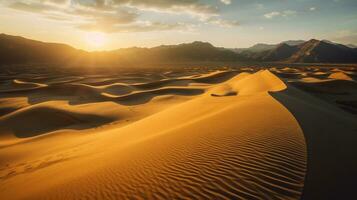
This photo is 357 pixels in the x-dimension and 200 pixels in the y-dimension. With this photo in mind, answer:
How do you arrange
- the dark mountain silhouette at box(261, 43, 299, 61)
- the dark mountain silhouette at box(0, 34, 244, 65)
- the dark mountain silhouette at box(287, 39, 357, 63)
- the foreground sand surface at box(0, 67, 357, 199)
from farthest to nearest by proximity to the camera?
the dark mountain silhouette at box(261, 43, 299, 61)
the dark mountain silhouette at box(287, 39, 357, 63)
the dark mountain silhouette at box(0, 34, 244, 65)
the foreground sand surface at box(0, 67, 357, 199)

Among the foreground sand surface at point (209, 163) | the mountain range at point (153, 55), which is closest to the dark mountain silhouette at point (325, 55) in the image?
the mountain range at point (153, 55)

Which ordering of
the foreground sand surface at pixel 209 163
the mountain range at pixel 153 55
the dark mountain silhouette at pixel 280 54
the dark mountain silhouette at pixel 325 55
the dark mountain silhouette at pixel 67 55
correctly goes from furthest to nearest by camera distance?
1. the dark mountain silhouette at pixel 280 54
2. the dark mountain silhouette at pixel 325 55
3. the mountain range at pixel 153 55
4. the dark mountain silhouette at pixel 67 55
5. the foreground sand surface at pixel 209 163

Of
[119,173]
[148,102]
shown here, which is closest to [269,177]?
[119,173]

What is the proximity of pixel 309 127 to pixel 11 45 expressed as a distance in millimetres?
133175

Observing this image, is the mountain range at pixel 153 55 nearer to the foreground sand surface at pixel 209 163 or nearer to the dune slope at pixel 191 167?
the foreground sand surface at pixel 209 163

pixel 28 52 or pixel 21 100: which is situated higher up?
pixel 28 52

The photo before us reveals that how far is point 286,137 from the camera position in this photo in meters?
6.21

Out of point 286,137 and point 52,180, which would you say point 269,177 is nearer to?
point 286,137

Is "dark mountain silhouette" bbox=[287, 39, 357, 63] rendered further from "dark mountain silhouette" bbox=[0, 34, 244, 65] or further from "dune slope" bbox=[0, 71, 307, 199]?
"dune slope" bbox=[0, 71, 307, 199]

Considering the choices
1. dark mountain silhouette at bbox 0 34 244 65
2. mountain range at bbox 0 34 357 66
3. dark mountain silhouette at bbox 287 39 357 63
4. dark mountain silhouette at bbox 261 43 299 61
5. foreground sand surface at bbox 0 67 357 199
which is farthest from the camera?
dark mountain silhouette at bbox 261 43 299 61

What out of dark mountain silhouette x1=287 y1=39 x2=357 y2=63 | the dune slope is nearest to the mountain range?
dark mountain silhouette x1=287 y1=39 x2=357 y2=63

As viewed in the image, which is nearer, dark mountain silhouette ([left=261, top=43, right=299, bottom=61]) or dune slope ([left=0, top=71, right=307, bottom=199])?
dune slope ([left=0, top=71, right=307, bottom=199])

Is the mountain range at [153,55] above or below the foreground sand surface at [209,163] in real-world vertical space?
above

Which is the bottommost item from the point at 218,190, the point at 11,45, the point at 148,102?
the point at 148,102
